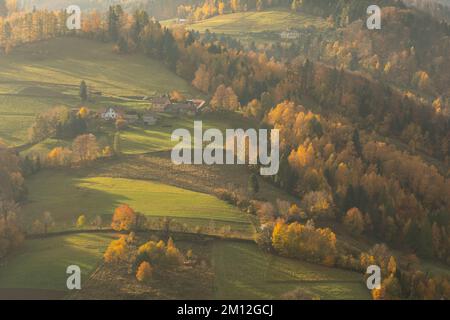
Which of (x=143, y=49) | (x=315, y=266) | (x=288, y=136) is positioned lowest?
(x=315, y=266)

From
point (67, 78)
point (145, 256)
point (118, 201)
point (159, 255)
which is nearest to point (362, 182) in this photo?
point (118, 201)

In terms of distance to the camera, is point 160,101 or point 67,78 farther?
point 67,78

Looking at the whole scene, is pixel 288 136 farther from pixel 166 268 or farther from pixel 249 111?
pixel 166 268

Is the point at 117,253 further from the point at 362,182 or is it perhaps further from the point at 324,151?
the point at 324,151

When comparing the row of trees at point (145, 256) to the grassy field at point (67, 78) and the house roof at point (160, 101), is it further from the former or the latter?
the house roof at point (160, 101)

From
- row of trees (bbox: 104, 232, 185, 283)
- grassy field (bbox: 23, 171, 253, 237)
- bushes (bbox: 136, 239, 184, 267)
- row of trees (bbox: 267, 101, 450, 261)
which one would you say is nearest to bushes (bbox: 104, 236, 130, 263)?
row of trees (bbox: 104, 232, 185, 283)

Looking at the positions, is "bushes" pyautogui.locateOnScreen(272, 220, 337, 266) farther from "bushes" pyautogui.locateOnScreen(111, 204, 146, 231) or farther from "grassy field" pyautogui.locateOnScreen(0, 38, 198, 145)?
"grassy field" pyautogui.locateOnScreen(0, 38, 198, 145)
